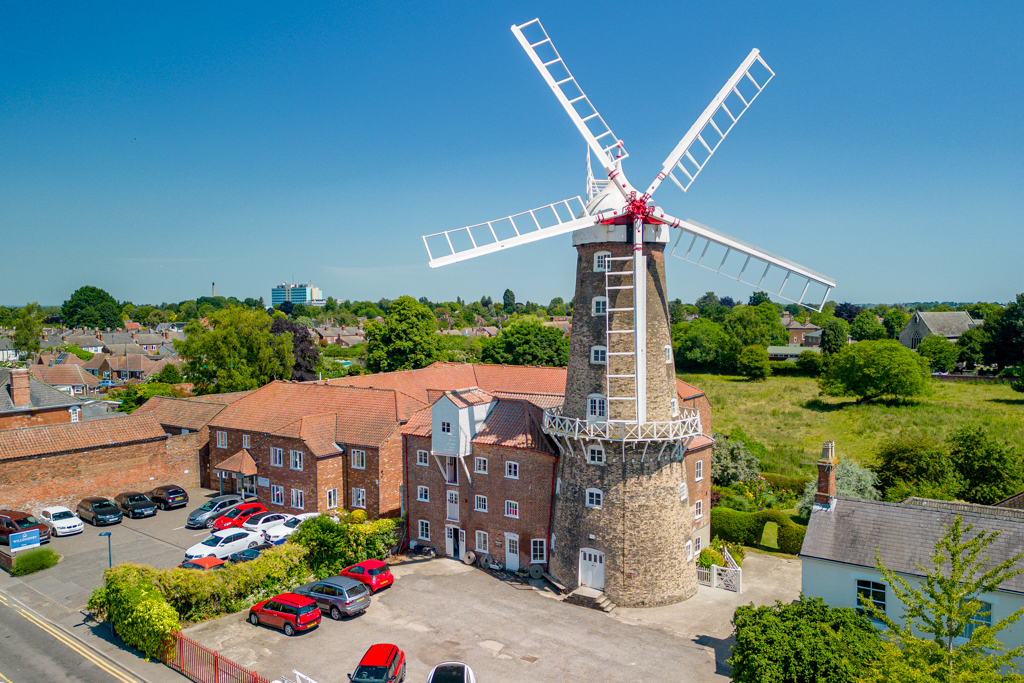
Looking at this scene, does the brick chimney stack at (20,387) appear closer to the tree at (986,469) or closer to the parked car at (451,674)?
the parked car at (451,674)

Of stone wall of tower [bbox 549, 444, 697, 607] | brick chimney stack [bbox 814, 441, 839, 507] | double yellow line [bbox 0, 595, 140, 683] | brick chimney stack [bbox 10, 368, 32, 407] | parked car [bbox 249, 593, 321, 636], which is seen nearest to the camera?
double yellow line [bbox 0, 595, 140, 683]

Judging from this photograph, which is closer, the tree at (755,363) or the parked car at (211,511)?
the parked car at (211,511)

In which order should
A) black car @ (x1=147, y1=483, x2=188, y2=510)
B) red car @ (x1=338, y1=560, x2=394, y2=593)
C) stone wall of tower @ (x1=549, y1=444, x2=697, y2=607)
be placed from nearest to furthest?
stone wall of tower @ (x1=549, y1=444, x2=697, y2=607) < red car @ (x1=338, y1=560, x2=394, y2=593) < black car @ (x1=147, y1=483, x2=188, y2=510)

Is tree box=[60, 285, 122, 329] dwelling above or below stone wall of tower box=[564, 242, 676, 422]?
above

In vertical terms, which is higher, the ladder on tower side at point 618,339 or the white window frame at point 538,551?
the ladder on tower side at point 618,339

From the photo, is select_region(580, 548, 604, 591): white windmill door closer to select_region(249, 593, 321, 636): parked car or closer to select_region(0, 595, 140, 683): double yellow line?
select_region(249, 593, 321, 636): parked car

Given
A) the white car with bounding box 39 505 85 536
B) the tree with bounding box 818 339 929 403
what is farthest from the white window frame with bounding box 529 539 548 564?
the tree with bounding box 818 339 929 403

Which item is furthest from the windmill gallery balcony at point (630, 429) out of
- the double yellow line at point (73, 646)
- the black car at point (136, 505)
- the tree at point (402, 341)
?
the tree at point (402, 341)

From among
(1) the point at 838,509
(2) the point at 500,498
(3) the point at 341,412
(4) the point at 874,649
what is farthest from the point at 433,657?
(3) the point at 341,412
